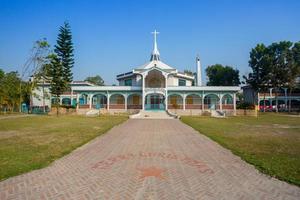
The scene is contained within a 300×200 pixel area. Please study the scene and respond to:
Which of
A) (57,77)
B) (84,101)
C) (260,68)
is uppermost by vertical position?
(260,68)

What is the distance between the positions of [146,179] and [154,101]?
33438 mm

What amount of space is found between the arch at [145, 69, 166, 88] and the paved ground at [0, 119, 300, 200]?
30391mm

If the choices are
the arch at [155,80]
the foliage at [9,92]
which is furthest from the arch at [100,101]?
the foliage at [9,92]

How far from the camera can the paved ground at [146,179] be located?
448 centimetres

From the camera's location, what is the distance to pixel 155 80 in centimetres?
3928

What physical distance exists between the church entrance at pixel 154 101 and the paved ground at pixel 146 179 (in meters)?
29.5

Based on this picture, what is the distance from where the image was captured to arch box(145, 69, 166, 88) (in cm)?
3806

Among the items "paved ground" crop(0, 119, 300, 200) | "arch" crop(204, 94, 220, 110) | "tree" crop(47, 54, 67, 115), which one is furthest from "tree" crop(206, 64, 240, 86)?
"paved ground" crop(0, 119, 300, 200)

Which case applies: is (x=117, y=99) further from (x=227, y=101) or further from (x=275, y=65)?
(x=275, y=65)

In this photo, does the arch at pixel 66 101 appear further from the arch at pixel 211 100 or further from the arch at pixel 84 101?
the arch at pixel 211 100

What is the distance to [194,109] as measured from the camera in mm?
36688

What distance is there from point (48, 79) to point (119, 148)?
31.1 metres

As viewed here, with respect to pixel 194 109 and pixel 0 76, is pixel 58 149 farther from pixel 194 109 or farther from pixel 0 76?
pixel 0 76

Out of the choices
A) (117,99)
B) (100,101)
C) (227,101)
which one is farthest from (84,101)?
(227,101)
